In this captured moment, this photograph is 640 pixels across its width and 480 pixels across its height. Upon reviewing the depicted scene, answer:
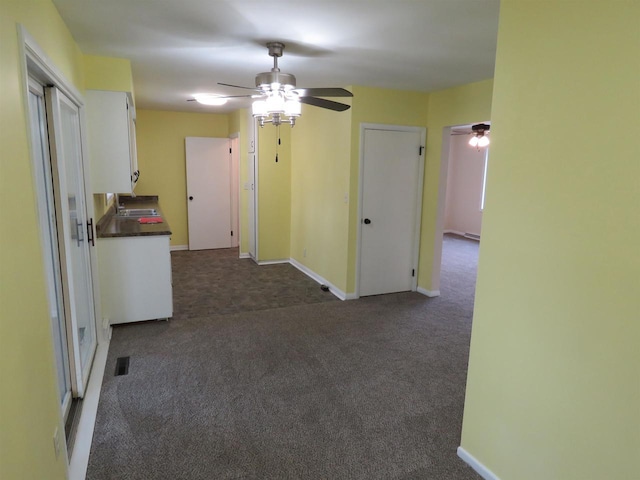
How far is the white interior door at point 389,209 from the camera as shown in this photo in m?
4.56

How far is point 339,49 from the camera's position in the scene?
2.97 metres

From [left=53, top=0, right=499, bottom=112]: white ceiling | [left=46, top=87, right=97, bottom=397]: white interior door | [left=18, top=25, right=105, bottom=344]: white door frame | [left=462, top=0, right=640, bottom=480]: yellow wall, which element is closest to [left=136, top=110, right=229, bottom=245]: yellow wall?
[left=53, top=0, right=499, bottom=112]: white ceiling

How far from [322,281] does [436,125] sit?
237 cm

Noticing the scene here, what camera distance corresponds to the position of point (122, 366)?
3.01 m

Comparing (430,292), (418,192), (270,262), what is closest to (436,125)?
(418,192)

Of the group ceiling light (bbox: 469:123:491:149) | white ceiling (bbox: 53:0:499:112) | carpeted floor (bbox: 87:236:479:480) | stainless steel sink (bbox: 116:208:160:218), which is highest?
white ceiling (bbox: 53:0:499:112)

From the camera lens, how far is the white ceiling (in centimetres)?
222

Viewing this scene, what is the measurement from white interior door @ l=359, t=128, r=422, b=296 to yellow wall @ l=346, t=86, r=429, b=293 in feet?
0.33

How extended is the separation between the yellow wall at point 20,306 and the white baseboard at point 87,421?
217 mm

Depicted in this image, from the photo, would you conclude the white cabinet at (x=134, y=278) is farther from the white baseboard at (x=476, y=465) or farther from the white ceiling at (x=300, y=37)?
the white baseboard at (x=476, y=465)

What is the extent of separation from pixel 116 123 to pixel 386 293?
337cm

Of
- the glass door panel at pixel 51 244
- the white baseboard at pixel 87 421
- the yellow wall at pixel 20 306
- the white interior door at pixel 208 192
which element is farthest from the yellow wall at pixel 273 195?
the yellow wall at pixel 20 306

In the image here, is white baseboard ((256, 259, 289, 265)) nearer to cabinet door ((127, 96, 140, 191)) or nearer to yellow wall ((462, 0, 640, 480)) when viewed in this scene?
cabinet door ((127, 96, 140, 191))

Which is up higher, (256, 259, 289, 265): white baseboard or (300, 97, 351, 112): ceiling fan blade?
(300, 97, 351, 112): ceiling fan blade
